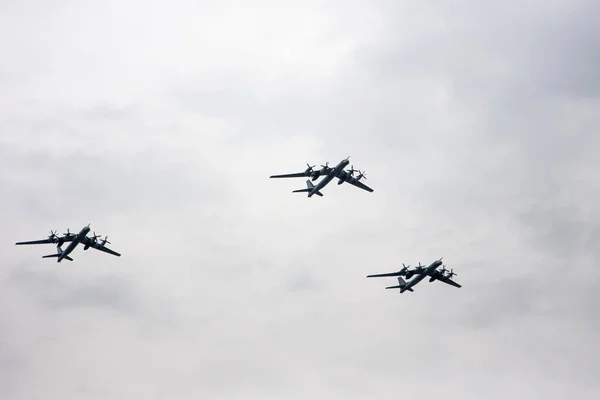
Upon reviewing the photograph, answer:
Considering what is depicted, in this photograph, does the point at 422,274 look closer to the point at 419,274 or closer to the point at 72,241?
the point at 419,274

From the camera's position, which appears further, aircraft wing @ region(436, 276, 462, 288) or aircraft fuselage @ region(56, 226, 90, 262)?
aircraft wing @ region(436, 276, 462, 288)

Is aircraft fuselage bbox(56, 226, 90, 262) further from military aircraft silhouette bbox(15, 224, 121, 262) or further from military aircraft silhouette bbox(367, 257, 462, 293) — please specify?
military aircraft silhouette bbox(367, 257, 462, 293)

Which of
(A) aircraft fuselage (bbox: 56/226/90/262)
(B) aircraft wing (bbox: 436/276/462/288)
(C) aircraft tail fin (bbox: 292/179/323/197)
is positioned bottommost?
(A) aircraft fuselage (bbox: 56/226/90/262)

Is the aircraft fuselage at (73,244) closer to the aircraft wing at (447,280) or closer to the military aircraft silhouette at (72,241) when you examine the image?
the military aircraft silhouette at (72,241)

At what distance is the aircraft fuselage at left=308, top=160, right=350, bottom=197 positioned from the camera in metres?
157

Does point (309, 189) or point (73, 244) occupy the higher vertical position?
point (309, 189)

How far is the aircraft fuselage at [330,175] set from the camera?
514 ft

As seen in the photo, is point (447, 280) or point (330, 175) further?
point (447, 280)

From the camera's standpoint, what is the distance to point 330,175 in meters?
159

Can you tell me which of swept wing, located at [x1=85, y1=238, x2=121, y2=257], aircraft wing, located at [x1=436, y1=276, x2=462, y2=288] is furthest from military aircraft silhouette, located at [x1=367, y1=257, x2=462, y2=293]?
swept wing, located at [x1=85, y1=238, x2=121, y2=257]

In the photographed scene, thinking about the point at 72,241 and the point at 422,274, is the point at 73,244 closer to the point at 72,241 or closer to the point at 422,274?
the point at 72,241

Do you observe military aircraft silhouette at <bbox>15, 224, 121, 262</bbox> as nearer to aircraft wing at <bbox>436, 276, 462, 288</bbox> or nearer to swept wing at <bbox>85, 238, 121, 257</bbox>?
swept wing at <bbox>85, 238, 121, 257</bbox>

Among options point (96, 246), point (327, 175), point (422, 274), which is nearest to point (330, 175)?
point (327, 175)

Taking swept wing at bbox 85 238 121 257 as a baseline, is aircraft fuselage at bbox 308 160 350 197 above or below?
above
